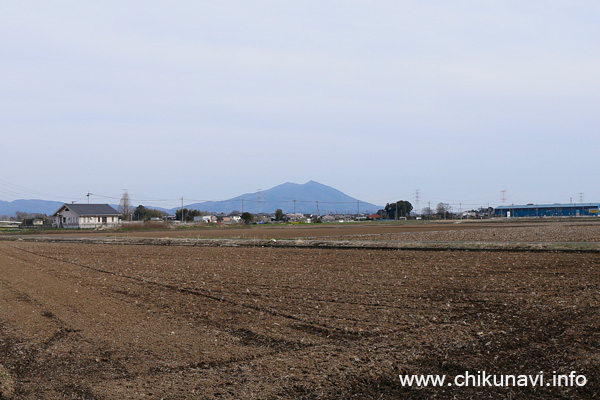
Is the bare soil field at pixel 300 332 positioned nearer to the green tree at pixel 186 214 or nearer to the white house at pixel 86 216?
the white house at pixel 86 216

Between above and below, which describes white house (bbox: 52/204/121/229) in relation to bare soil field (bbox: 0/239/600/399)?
above

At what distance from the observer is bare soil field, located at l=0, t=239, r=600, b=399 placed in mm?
8125

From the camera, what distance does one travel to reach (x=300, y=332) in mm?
11180

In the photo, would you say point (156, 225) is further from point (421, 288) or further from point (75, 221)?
point (421, 288)

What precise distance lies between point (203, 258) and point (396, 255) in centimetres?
1005

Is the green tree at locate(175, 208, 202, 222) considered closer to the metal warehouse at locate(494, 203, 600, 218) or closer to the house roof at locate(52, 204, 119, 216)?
the house roof at locate(52, 204, 119, 216)

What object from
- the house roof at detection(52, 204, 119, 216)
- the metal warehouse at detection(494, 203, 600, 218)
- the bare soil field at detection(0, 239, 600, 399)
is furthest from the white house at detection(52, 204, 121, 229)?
the metal warehouse at detection(494, 203, 600, 218)

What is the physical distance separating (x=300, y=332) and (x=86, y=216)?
109043 mm

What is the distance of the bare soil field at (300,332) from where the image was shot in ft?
26.7

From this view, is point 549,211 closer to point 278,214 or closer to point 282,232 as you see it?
point 278,214

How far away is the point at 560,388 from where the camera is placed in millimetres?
7254

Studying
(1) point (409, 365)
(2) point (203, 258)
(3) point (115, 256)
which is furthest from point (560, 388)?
(3) point (115, 256)

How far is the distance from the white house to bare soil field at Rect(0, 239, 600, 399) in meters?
95.6

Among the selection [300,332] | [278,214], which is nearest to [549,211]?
[278,214]
